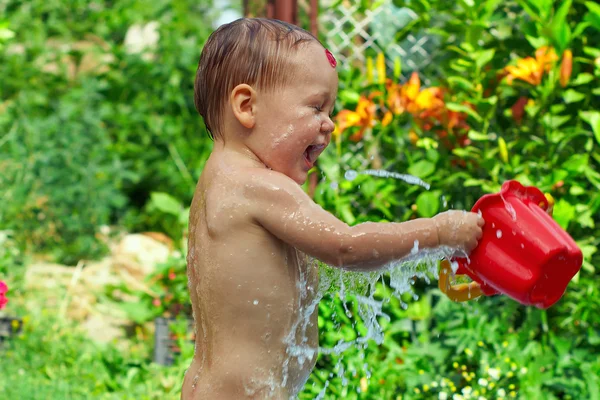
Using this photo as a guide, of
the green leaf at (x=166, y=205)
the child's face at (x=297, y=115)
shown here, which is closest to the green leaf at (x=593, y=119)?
the child's face at (x=297, y=115)

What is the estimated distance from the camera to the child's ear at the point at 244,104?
1.92 meters

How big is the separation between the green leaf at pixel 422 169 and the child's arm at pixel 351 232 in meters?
1.95

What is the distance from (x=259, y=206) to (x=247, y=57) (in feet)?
1.06

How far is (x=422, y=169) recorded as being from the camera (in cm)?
379

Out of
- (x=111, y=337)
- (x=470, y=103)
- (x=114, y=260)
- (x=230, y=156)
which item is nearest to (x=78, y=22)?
(x=114, y=260)

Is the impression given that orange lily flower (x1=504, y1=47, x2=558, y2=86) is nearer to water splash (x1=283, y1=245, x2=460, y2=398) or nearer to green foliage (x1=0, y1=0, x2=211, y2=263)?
water splash (x1=283, y1=245, x2=460, y2=398)

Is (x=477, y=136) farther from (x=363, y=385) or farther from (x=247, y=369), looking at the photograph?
(x=247, y=369)

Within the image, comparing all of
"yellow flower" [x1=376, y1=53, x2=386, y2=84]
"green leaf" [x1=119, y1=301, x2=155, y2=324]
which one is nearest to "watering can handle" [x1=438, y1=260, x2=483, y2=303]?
"yellow flower" [x1=376, y1=53, x2=386, y2=84]

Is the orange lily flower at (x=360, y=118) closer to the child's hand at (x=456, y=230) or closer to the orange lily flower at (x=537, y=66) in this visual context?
the orange lily flower at (x=537, y=66)

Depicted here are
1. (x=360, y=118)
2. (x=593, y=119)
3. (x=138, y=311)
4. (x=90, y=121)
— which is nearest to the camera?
(x=593, y=119)

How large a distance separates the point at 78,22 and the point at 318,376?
5.10 metres

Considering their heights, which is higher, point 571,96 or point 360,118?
point 571,96

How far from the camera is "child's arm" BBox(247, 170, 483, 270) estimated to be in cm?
181

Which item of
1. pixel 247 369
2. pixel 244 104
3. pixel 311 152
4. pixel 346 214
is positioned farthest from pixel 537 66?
pixel 247 369
